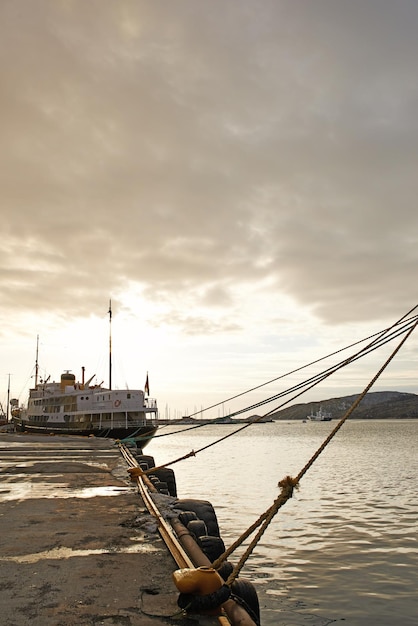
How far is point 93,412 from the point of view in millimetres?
52281

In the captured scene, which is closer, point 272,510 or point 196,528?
point 272,510

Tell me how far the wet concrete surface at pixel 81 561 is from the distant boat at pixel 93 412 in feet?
117

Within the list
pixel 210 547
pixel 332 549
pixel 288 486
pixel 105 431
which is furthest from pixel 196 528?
pixel 105 431

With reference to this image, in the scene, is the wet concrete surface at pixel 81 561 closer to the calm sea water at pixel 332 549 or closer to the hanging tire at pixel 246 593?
the hanging tire at pixel 246 593

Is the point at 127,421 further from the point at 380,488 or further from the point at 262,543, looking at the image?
the point at 262,543

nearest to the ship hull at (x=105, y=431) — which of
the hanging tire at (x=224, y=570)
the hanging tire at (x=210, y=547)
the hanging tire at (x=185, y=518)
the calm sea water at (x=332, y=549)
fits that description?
the calm sea water at (x=332, y=549)

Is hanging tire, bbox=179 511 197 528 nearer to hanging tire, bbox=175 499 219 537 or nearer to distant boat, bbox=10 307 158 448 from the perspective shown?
hanging tire, bbox=175 499 219 537

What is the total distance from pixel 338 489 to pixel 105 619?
2568 cm

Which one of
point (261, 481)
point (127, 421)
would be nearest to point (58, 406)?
point (127, 421)

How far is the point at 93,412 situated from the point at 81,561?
47.9 metres

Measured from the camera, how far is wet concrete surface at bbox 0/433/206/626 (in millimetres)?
4609

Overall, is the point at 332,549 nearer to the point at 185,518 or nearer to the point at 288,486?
the point at 185,518

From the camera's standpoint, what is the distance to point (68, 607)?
471 cm

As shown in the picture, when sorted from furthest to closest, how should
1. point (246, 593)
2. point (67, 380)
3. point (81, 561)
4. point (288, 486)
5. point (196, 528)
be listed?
point (67, 380) → point (196, 528) → point (246, 593) → point (81, 561) → point (288, 486)
